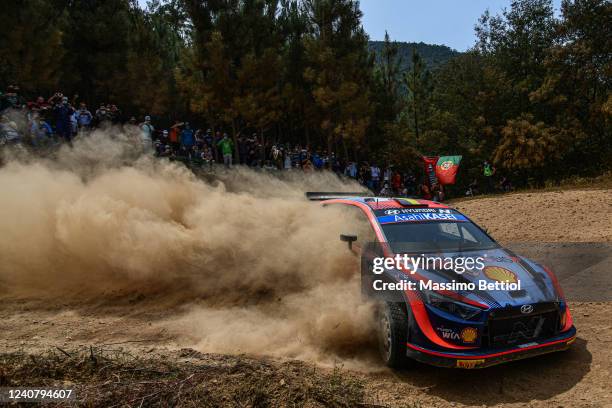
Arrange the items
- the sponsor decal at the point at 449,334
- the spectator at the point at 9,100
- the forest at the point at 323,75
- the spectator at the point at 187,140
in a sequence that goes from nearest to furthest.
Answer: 1. the sponsor decal at the point at 449,334
2. the spectator at the point at 9,100
3. the spectator at the point at 187,140
4. the forest at the point at 323,75

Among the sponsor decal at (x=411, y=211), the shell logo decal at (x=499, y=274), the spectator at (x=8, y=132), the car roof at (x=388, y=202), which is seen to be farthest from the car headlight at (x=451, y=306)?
the spectator at (x=8, y=132)

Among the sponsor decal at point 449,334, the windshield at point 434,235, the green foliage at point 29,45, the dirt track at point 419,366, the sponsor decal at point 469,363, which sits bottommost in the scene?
the dirt track at point 419,366

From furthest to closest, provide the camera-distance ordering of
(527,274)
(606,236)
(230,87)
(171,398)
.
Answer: (230,87)
(606,236)
(527,274)
(171,398)

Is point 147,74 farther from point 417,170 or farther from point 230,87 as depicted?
point 417,170

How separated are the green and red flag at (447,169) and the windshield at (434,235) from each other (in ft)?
61.7

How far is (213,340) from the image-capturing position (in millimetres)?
5762

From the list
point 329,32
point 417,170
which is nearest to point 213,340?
point 329,32

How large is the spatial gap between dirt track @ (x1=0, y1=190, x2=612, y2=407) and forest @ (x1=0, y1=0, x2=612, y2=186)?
15387 millimetres

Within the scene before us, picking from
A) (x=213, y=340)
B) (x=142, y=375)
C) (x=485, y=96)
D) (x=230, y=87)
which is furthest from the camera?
(x=485, y=96)

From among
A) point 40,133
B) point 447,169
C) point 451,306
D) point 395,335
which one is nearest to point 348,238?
point 395,335

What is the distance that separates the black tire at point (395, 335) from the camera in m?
4.91

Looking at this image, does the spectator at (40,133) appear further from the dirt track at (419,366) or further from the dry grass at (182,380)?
the dry grass at (182,380)

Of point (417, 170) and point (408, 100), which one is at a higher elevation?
point (408, 100)

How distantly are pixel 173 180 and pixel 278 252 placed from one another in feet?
11.3
